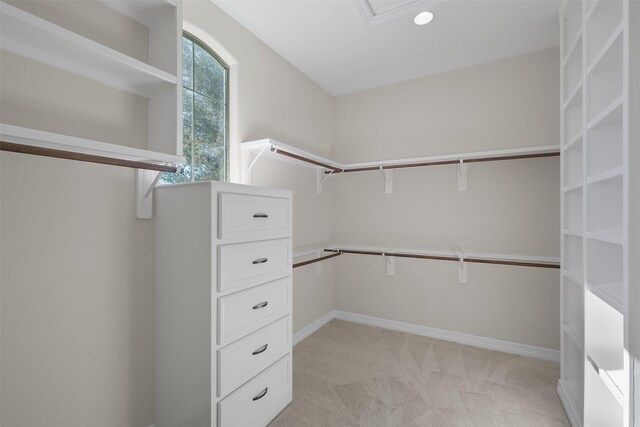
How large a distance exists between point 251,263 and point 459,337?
7.16ft

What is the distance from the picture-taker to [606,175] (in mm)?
1138

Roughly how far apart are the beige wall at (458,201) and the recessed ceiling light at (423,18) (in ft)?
2.72

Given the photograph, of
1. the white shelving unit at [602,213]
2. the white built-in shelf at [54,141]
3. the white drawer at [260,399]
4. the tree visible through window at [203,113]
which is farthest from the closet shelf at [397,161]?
the white drawer at [260,399]

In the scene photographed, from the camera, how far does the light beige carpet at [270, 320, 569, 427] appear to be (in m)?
1.64

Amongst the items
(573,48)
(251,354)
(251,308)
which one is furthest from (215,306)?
(573,48)

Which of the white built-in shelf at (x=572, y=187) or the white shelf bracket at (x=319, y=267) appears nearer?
the white built-in shelf at (x=572, y=187)

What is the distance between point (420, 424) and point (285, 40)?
2.77 meters

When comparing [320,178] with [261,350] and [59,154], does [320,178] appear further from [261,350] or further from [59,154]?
[59,154]

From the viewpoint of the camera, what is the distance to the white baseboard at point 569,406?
60.3 inches

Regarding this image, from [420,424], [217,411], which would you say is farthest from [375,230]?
[217,411]

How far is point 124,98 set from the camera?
1.39 m

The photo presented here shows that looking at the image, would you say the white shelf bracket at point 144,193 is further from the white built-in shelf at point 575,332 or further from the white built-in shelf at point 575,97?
the white built-in shelf at point 575,332

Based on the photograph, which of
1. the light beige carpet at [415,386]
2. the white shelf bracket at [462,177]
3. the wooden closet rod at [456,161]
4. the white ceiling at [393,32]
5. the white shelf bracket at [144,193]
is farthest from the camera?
the white shelf bracket at [462,177]

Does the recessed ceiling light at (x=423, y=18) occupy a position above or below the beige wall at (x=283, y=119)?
above
